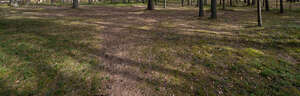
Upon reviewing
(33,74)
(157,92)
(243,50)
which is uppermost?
(243,50)

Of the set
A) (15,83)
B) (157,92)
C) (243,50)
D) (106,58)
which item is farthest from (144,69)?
(243,50)

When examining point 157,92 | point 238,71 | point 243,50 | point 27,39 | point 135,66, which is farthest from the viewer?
point 27,39

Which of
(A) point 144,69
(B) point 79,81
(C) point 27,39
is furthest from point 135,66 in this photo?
→ (C) point 27,39

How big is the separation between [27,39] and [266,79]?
11498mm

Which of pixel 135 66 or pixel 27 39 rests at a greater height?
pixel 27 39

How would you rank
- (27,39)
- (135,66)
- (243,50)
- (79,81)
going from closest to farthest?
(79,81)
(135,66)
(243,50)
(27,39)

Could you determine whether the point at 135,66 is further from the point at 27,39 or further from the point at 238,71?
the point at 27,39

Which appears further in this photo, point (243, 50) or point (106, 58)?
point (243, 50)

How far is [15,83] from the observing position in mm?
5203

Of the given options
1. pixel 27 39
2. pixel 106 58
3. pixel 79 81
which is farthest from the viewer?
pixel 27 39

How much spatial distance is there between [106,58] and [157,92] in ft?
10.6

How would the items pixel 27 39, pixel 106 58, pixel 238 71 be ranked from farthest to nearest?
pixel 27 39 < pixel 106 58 < pixel 238 71

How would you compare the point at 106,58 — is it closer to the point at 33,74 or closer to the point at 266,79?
the point at 33,74

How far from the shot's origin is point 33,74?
18.8 feet
